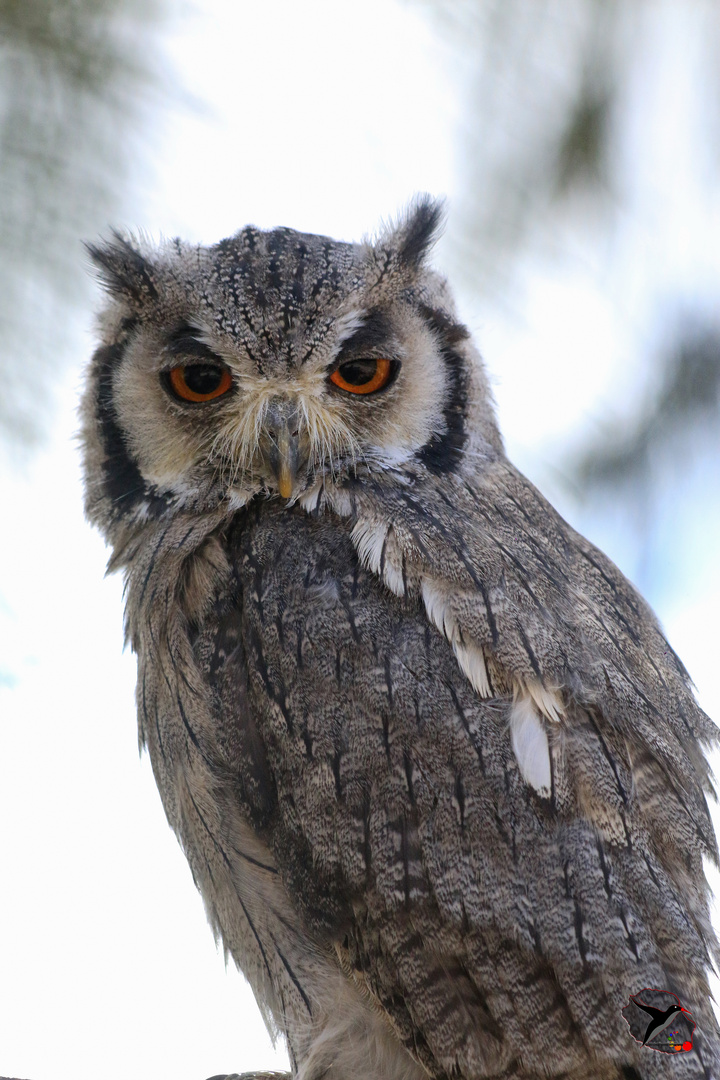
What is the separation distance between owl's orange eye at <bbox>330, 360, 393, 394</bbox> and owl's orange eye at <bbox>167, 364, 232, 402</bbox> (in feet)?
0.74

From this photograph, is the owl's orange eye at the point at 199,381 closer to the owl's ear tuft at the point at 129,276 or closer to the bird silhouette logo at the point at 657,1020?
the owl's ear tuft at the point at 129,276

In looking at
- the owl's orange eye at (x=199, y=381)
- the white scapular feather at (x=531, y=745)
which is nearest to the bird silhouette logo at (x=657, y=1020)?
the white scapular feather at (x=531, y=745)

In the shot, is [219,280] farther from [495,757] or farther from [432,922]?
[432,922]

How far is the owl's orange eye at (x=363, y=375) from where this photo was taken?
6.82 feet

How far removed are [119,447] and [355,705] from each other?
863 mm

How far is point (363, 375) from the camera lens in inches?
82.7

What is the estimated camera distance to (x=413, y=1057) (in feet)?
5.76

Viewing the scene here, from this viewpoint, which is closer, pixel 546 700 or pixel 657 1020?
pixel 657 1020

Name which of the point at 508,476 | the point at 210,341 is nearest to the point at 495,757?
the point at 508,476

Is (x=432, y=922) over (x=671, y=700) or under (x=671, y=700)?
under

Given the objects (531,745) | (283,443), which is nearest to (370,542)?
(283,443)

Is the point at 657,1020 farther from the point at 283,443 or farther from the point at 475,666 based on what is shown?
the point at 283,443

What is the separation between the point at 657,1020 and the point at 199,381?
4.66 ft

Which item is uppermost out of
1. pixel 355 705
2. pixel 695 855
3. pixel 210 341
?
pixel 210 341
